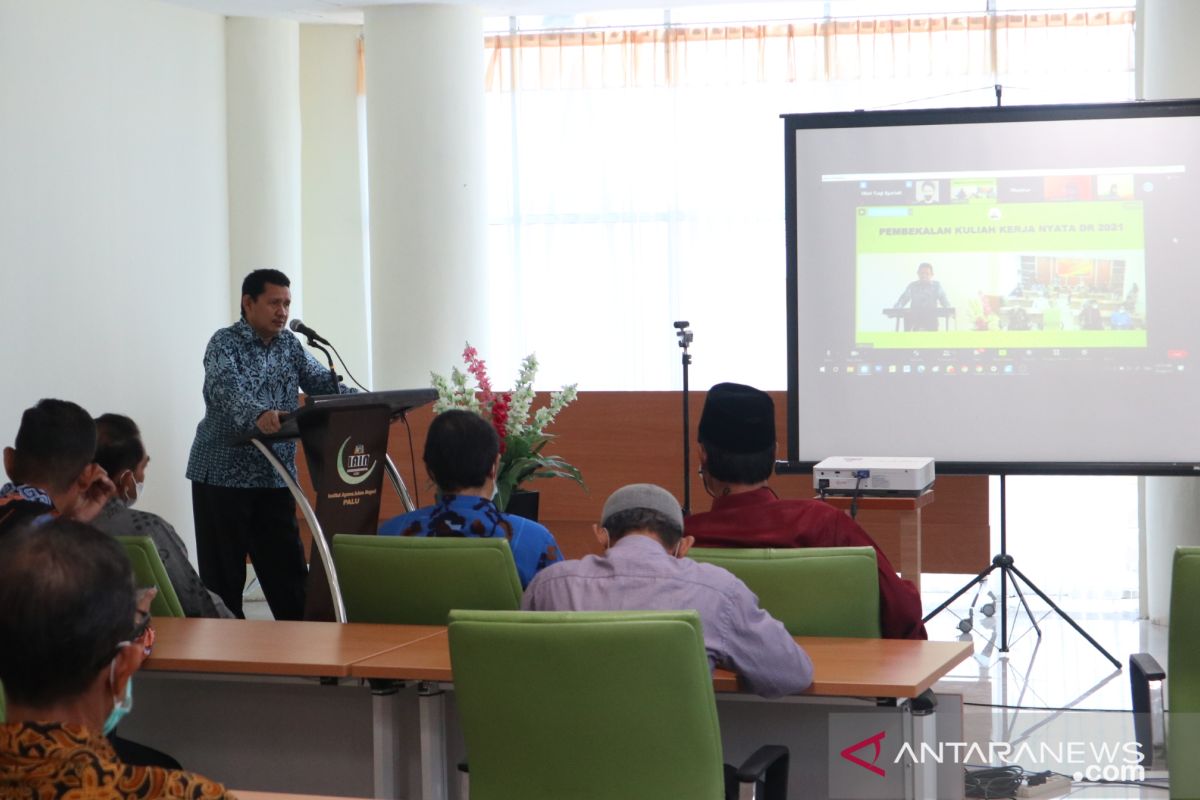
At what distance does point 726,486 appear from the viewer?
3178 mm

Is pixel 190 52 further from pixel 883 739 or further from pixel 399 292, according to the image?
pixel 883 739

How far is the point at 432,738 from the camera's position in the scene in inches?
102

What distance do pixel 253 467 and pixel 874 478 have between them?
2182 mm

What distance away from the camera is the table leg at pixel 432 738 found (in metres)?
2.58

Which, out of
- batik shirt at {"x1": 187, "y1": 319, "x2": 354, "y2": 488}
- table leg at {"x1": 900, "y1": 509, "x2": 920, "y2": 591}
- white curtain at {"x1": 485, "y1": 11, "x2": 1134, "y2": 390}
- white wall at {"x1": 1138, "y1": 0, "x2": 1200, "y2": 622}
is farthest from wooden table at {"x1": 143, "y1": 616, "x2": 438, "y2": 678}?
white curtain at {"x1": 485, "y1": 11, "x2": 1134, "y2": 390}

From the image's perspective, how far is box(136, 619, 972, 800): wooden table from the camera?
7.75 ft

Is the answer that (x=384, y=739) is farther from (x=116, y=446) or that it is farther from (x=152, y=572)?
(x=116, y=446)

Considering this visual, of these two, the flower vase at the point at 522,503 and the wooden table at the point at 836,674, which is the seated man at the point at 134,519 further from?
the flower vase at the point at 522,503

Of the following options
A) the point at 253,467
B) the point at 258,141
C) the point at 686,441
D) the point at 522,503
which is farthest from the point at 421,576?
the point at 258,141

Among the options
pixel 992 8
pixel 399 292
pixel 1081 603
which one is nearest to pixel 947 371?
pixel 1081 603

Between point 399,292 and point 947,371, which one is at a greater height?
point 399,292

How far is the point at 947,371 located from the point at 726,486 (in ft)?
7.24

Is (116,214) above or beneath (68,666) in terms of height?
above

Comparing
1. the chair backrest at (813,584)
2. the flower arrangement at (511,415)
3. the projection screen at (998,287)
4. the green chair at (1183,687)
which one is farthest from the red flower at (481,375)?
the green chair at (1183,687)
